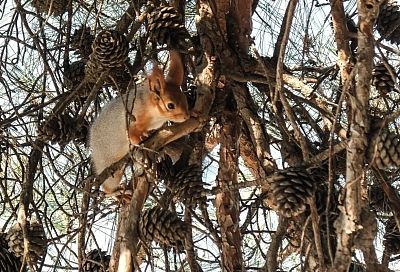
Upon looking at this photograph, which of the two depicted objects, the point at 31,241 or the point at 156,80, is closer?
the point at 31,241

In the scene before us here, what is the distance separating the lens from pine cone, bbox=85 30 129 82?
4.45ft

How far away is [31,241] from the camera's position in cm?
136

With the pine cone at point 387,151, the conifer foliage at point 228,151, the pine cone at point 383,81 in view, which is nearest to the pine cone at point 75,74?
the conifer foliage at point 228,151

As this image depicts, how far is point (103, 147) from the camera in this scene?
1861mm

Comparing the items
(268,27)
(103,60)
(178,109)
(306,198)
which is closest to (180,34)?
(103,60)

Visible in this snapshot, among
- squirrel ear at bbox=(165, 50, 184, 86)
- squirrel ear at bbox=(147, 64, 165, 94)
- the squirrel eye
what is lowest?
the squirrel eye

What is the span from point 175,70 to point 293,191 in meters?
0.66

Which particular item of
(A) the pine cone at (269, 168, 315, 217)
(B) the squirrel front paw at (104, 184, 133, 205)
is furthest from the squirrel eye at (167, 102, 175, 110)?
(A) the pine cone at (269, 168, 315, 217)

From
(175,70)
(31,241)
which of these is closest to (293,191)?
(31,241)

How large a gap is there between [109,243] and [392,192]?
878mm

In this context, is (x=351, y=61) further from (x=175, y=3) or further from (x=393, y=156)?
(x=175, y=3)

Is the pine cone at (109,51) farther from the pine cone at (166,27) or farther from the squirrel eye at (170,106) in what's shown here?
the squirrel eye at (170,106)

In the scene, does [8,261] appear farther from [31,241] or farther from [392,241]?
[392,241]

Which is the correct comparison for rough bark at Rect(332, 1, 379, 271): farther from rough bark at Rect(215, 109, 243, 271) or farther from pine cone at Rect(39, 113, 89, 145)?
A: pine cone at Rect(39, 113, 89, 145)
